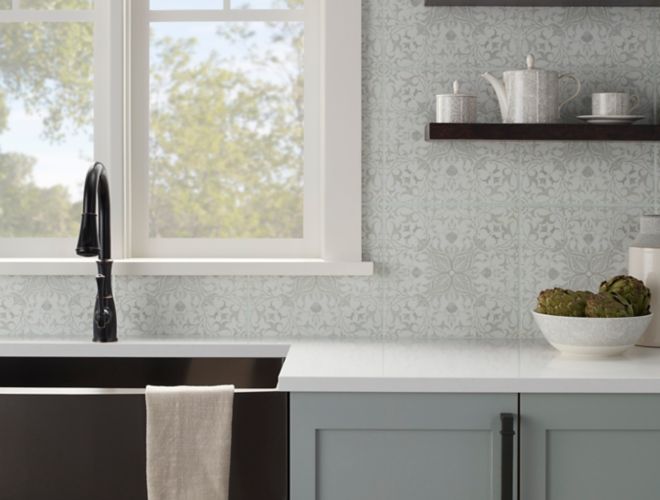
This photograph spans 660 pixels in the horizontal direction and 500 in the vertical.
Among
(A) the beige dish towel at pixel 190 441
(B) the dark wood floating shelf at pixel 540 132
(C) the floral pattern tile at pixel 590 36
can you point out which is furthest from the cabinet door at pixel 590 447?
(C) the floral pattern tile at pixel 590 36

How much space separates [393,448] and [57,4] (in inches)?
61.5

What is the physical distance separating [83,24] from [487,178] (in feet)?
3.91

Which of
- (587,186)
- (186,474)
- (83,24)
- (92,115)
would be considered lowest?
(186,474)

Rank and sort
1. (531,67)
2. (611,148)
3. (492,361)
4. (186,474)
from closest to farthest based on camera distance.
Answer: (186,474) → (492,361) → (531,67) → (611,148)

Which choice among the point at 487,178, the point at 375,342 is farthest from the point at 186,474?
the point at 487,178

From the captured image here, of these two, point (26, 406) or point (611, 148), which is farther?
point (611, 148)

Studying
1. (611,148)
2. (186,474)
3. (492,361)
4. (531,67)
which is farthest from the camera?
(611,148)

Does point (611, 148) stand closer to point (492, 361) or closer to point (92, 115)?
point (492, 361)

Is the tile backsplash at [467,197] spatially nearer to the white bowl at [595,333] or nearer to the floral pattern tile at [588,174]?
the floral pattern tile at [588,174]

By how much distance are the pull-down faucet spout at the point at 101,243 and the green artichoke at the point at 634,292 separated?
120 cm

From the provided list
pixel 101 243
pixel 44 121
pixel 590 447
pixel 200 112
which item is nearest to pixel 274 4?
pixel 200 112

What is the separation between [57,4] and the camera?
2.46 meters

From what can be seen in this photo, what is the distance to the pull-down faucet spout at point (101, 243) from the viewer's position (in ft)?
7.05

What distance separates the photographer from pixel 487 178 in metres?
2.34
